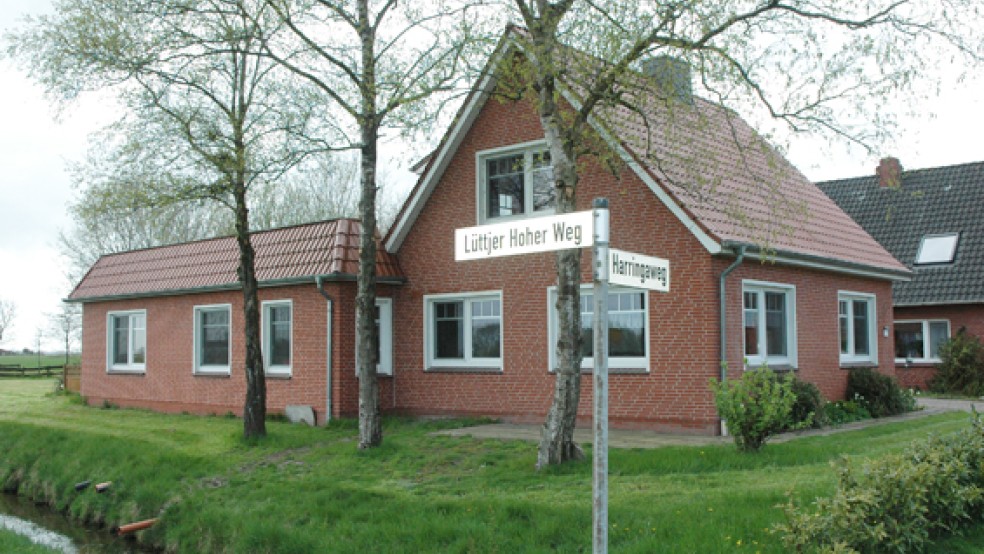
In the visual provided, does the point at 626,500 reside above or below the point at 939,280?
below

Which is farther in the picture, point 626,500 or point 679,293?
point 679,293

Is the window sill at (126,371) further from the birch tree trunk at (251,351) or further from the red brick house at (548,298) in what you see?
the birch tree trunk at (251,351)

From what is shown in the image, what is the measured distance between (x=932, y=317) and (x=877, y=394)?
8.46m

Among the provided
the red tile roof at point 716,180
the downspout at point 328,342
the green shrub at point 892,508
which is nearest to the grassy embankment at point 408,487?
the green shrub at point 892,508

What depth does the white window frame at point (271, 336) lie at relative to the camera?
19.1 metres

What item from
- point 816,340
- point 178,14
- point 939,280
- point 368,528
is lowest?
point 368,528

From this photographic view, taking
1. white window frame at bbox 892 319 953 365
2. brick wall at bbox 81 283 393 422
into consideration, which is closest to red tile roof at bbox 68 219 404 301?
brick wall at bbox 81 283 393 422

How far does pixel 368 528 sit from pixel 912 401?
13.5 metres

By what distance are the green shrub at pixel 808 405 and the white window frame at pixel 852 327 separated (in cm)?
321

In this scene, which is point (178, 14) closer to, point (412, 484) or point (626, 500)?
point (412, 484)

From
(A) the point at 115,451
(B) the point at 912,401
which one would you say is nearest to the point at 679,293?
(B) the point at 912,401

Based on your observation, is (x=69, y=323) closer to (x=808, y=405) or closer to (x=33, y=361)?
(x=33, y=361)

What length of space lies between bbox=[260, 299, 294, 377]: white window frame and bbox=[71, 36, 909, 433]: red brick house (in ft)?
0.18

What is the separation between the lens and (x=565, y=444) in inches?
454
